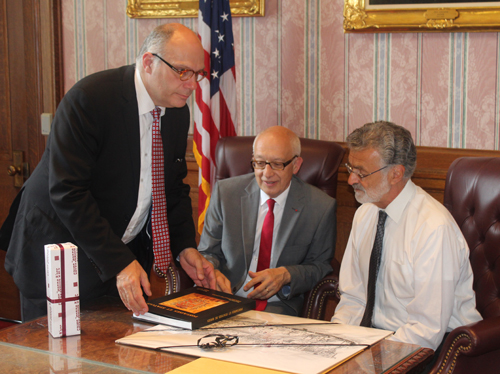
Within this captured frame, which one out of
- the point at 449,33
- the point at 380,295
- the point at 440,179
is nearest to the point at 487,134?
the point at 440,179

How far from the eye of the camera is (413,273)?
83.4 inches

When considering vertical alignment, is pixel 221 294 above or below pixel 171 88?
below

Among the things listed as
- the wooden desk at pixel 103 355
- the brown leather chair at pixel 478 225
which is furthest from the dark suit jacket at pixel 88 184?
the brown leather chair at pixel 478 225

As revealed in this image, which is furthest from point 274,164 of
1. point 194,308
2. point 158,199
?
point 194,308

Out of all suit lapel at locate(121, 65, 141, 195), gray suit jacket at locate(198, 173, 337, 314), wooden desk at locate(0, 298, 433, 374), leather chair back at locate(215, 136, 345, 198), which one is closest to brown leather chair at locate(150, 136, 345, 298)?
leather chair back at locate(215, 136, 345, 198)

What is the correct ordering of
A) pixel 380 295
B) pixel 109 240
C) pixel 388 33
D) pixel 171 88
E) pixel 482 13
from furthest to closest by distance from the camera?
pixel 388 33 → pixel 482 13 → pixel 380 295 → pixel 171 88 → pixel 109 240

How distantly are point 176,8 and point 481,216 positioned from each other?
2.59 metres

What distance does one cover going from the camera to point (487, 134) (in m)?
3.14

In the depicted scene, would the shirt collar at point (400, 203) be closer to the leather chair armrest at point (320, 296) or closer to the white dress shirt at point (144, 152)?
the leather chair armrest at point (320, 296)

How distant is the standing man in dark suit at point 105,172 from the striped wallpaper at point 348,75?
4.88ft

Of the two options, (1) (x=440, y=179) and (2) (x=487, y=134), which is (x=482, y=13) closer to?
(2) (x=487, y=134)

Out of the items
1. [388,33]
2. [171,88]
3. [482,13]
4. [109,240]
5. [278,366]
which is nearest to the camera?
→ [278,366]

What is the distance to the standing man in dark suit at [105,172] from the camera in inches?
73.4

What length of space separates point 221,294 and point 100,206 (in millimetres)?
624
